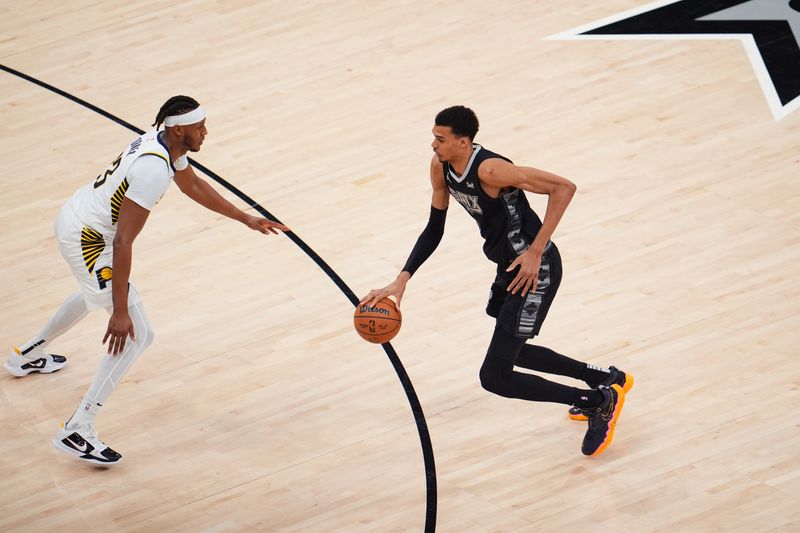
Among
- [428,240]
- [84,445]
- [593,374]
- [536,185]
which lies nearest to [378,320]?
[428,240]

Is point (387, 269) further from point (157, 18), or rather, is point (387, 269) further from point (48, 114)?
point (157, 18)

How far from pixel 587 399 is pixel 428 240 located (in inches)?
45.7

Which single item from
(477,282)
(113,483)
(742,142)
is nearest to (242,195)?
(477,282)

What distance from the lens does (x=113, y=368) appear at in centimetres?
593

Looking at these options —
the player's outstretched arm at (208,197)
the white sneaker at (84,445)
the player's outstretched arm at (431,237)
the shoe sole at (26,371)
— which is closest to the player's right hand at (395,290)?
the player's outstretched arm at (431,237)

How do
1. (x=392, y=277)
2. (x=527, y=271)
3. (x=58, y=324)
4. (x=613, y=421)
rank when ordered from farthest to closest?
(x=392, y=277), (x=58, y=324), (x=613, y=421), (x=527, y=271)

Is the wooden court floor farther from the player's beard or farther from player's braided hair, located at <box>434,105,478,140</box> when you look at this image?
player's braided hair, located at <box>434,105,478,140</box>

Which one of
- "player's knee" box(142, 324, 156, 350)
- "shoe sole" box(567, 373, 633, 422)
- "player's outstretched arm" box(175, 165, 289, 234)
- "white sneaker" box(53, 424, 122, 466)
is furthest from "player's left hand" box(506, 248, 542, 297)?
"white sneaker" box(53, 424, 122, 466)

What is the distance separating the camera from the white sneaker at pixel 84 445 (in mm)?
5996

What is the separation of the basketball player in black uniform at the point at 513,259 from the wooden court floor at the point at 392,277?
0.32 m

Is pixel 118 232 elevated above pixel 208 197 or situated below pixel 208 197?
above

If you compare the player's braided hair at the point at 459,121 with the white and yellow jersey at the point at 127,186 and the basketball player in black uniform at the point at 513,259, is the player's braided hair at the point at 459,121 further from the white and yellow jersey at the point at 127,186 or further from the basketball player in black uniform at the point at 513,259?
the white and yellow jersey at the point at 127,186

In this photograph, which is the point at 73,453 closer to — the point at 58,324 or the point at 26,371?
the point at 58,324

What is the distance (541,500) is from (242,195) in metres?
3.95
